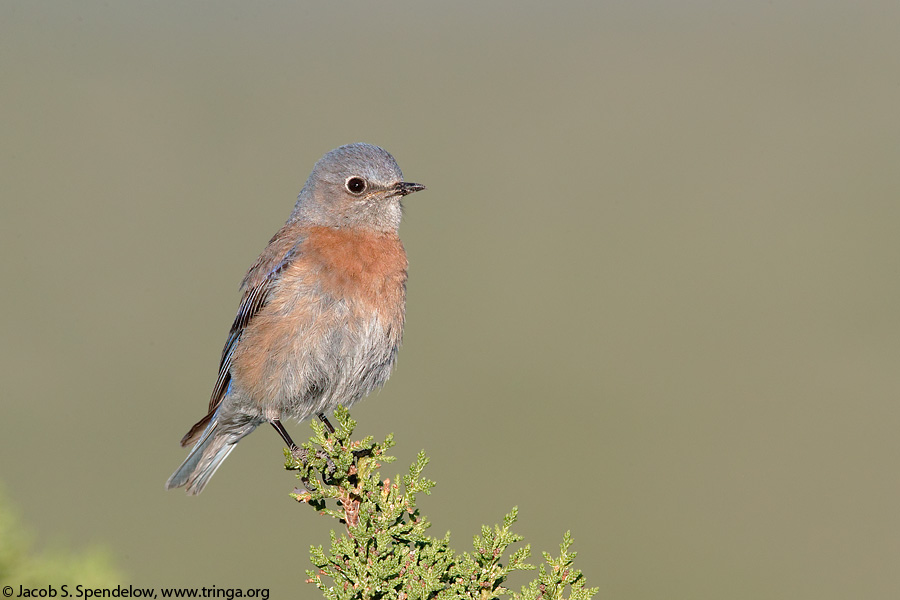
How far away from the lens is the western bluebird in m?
5.21

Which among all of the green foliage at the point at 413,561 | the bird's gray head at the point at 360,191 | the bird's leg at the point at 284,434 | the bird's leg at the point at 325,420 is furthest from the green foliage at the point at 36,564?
the bird's gray head at the point at 360,191

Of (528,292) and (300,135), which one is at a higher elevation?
(300,135)

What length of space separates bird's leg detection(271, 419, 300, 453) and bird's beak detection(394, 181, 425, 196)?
1661 millimetres

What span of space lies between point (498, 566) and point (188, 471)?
3.10 metres

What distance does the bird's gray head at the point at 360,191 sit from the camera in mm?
5637

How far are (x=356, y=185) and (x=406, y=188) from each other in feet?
1.19

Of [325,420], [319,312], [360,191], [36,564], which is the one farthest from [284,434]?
[36,564]

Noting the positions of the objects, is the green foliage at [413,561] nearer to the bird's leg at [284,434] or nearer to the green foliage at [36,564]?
the green foliage at [36,564]

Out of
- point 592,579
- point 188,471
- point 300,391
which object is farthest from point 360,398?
point 592,579

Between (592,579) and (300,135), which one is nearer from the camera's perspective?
(592,579)

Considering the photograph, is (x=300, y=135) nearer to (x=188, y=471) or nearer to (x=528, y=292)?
(x=528, y=292)

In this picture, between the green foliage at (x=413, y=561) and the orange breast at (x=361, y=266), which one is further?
the orange breast at (x=361, y=266)

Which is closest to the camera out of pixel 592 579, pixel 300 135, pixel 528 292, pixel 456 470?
pixel 592 579

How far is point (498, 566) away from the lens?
3.44 m
